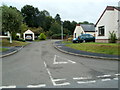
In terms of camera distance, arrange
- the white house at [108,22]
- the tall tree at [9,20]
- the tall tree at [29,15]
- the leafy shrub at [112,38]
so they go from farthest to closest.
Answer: the tall tree at [29,15] < the tall tree at [9,20] < the white house at [108,22] < the leafy shrub at [112,38]

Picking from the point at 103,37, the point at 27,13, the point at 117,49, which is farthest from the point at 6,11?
the point at 27,13

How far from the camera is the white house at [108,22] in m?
20.5

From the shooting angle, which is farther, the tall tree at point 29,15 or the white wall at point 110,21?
the tall tree at point 29,15

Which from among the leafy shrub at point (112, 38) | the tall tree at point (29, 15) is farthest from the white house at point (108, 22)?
the tall tree at point (29, 15)

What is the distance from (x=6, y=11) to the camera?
2453 cm

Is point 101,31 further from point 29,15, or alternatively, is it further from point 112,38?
point 29,15

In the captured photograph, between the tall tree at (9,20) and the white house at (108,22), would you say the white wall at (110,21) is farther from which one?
the tall tree at (9,20)

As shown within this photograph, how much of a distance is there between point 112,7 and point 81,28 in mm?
17065

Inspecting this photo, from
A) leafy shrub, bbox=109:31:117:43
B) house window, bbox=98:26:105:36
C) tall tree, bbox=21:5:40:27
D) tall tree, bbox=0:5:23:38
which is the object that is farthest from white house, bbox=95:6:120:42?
tall tree, bbox=21:5:40:27

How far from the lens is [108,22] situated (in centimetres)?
2148

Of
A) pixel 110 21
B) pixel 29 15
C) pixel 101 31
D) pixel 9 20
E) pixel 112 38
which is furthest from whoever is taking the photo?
pixel 29 15

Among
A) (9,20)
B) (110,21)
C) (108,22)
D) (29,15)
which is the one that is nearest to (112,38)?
(108,22)

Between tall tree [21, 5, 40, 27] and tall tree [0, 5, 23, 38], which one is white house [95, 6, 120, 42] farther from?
tall tree [21, 5, 40, 27]

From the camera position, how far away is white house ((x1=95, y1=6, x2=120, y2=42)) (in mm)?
20525
